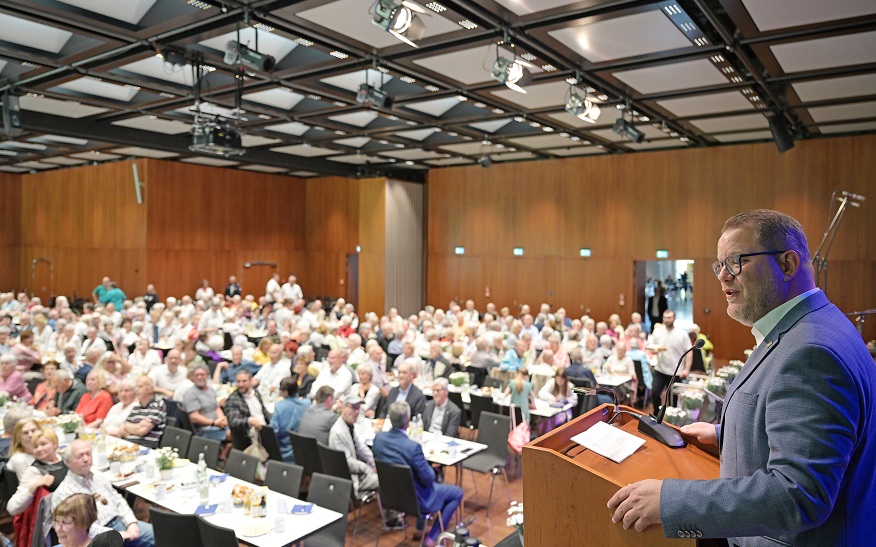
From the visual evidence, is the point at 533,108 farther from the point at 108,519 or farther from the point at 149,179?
the point at 149,179

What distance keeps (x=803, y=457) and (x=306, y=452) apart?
207 inches

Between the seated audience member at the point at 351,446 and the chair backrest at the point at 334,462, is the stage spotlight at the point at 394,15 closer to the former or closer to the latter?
the seated audience member at the point at 351,446

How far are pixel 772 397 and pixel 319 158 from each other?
58.7 ft

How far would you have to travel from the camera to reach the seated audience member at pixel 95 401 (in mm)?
6969

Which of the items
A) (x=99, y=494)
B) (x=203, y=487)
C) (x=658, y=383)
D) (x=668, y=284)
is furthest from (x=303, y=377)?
(x=668, y=284)

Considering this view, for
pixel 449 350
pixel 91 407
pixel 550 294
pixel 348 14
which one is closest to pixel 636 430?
pixel 348 14

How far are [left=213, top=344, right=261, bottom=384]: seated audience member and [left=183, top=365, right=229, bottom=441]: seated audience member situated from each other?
1826 millimetres

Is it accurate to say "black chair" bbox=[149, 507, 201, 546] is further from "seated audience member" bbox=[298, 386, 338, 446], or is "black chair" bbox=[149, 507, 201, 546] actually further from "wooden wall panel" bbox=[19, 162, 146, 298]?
"wooden wall panel" bbox=[19, 162, 146, 298]

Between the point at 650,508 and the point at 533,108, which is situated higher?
the point at 533,108

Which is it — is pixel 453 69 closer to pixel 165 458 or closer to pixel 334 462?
pixel 334 462

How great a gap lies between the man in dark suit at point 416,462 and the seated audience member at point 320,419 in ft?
2.80

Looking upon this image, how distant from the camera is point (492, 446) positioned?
6.71 m

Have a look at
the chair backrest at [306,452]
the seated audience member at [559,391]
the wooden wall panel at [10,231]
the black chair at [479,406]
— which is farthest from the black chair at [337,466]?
the wooden wall panel at [10,231]

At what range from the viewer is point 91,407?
23.0 ft
